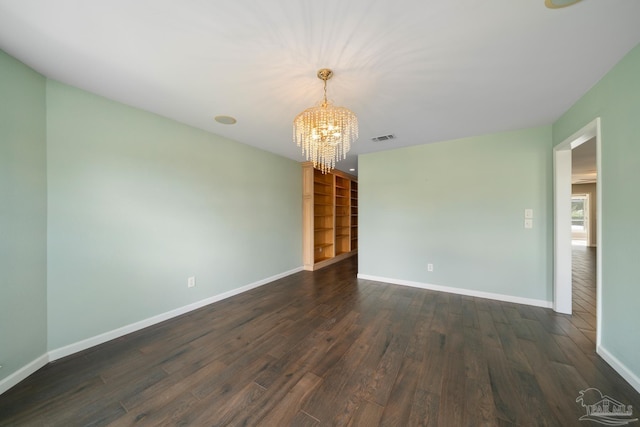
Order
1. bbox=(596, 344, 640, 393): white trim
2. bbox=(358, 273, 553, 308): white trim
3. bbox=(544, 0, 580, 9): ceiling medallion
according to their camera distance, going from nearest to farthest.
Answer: bbox=(544, 0, 580, 9): ceiling medallion < bbox=(596, 344, 640, 393): white trim < bbox=(358, 273, 553, 308): white trim

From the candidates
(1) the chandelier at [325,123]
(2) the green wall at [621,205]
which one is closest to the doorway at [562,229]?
(2) the green wall at [621,205]

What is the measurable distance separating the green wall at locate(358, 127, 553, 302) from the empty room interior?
0.11 ft

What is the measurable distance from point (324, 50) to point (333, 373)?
2461 millimetres

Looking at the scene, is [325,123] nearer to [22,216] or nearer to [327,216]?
[22,216]

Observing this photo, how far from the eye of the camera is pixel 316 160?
2490mm

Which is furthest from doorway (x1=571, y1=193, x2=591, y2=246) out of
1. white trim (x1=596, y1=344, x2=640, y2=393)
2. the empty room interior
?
white trim (x1=596, y1=344, x2=640, y2=393)

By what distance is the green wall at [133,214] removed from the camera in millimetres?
1905

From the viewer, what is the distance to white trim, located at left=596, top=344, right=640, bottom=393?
4.97ft

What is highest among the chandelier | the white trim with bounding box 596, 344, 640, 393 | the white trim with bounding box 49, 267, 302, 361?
the chandelier

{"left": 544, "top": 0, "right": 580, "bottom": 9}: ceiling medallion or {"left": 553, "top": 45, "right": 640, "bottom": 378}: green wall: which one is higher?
{"left": 544, "top": 0, "right": 580, "bottom": 9}: ceiling medallion

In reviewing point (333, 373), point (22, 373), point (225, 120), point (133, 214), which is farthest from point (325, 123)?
point (22, 373)

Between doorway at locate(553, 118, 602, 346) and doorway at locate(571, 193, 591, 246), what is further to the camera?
doorway at locate(571, 193, 591, 246)

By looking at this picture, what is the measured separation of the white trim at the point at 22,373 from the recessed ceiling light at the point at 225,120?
2.73m

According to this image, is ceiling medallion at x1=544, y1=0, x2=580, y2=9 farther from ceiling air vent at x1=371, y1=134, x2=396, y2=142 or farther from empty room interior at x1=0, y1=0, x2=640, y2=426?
ceiling air vent at x1=371, y1=134, x2=396, y2=142
